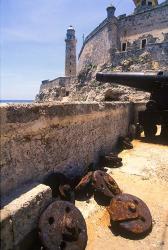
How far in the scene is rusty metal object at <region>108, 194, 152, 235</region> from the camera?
8.38 ft

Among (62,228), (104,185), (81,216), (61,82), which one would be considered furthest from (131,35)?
(62,228)

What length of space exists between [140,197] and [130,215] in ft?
2.44

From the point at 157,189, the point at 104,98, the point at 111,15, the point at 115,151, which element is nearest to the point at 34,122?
the point at 157,189

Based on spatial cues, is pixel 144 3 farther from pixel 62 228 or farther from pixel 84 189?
pixel 62 228

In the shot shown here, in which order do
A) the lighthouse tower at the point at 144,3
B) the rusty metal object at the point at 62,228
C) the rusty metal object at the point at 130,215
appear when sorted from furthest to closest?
the lighthouse tower at the point at 144,3 < the rusty metal object at the point at 130,215 < the rusty metal object at the point at 62,228

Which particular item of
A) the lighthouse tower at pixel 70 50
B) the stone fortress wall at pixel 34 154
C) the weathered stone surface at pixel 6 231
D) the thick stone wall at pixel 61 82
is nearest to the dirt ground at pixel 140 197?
the stone fortress wall at pixel 34 154

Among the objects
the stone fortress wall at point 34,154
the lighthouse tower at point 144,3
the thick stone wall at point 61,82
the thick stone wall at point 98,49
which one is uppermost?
the lighthouse tower at point 144,3

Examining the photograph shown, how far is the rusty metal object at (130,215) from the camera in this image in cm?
255

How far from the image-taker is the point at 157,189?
3.60m

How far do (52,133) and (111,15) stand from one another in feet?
106

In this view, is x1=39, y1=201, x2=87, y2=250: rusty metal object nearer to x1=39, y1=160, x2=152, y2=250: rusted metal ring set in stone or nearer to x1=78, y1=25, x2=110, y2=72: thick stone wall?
x1=39, y1=160, x2=152, y2=250: rusted metal ring set in stone

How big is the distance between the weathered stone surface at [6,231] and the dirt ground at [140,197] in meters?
0.77

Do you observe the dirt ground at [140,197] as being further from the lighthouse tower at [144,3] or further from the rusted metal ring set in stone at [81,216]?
the lighthouse tower at [144,3]

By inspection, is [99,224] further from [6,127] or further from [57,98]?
[57,98]
